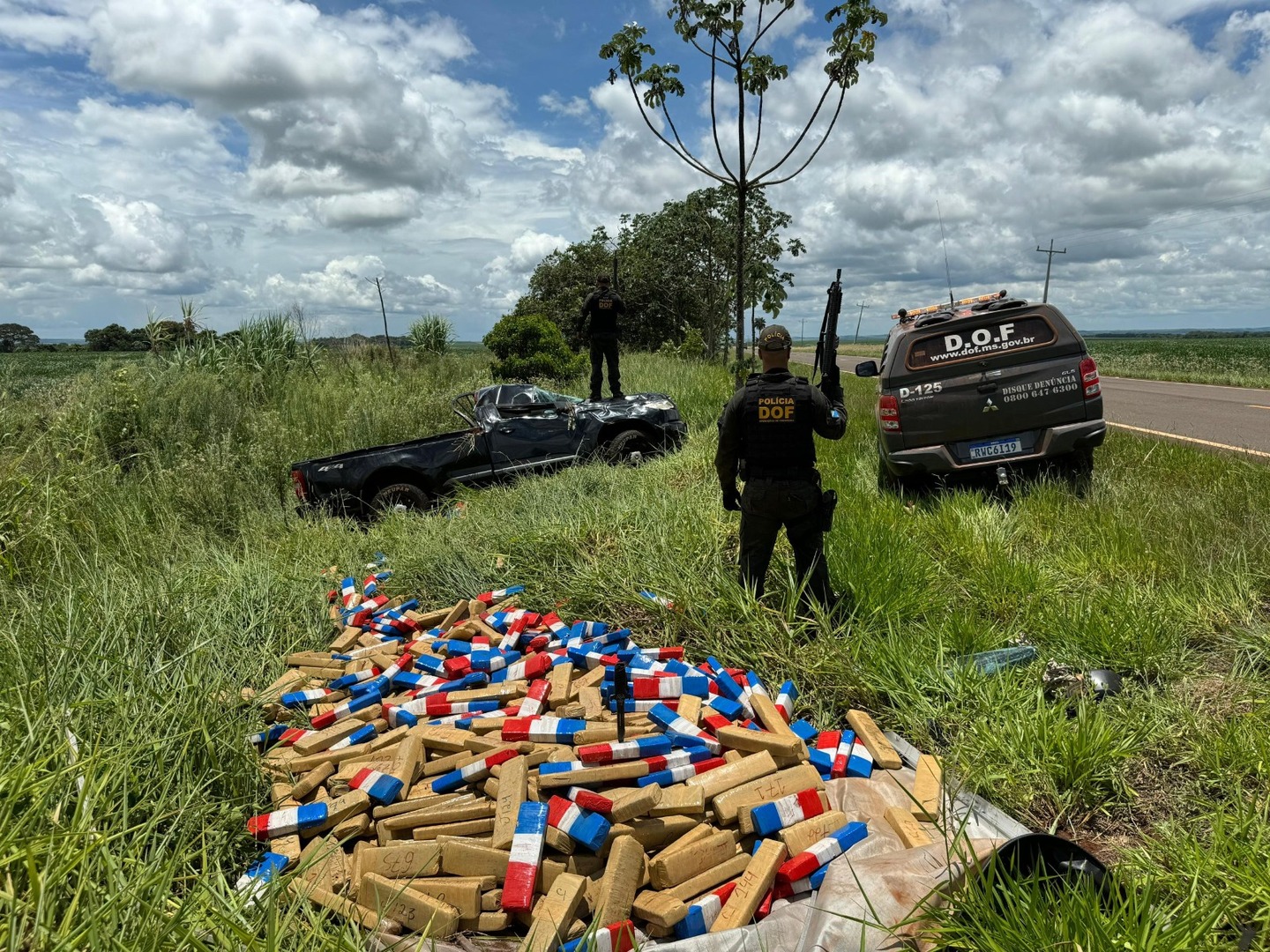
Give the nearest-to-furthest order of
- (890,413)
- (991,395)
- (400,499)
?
(991,395), (890,413), (400,499)

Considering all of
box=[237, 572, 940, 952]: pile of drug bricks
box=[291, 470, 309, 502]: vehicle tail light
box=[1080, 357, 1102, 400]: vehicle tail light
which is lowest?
box=[237, 572, 940, 952]: pile of drug bricks

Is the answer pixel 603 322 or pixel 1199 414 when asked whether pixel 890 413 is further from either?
pixel 1199 414

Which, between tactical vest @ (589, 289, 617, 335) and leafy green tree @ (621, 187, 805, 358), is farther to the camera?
leafy green tree @ (621, 187, 805, 358)

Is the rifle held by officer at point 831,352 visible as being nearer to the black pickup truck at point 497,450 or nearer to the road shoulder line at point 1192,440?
the black pickup truck at point 497,450

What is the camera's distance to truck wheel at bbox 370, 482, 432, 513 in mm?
8070

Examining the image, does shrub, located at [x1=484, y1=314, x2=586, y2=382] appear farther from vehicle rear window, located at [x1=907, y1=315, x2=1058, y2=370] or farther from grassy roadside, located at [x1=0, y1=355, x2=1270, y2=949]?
vehicle rear window, located at [x1=907, y1=315, x2=1058, y2=370]

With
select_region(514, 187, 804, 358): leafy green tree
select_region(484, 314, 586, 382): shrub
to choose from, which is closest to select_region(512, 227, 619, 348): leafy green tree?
select_region(514, 187, 804, 358): leafy green tree

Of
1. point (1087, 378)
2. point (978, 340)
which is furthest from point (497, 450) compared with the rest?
point (1087, 378)

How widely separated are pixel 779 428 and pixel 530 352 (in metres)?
14.8

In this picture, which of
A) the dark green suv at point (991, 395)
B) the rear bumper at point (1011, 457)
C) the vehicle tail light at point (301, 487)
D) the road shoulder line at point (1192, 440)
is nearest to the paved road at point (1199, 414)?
the road shoulder line at point (1192, 440)

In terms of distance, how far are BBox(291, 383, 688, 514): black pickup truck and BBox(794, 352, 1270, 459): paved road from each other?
6.97 meters

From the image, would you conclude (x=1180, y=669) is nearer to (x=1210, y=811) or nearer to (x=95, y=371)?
(x=1210, y=811)

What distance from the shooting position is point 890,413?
7320 mm

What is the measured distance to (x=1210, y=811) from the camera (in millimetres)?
2771
